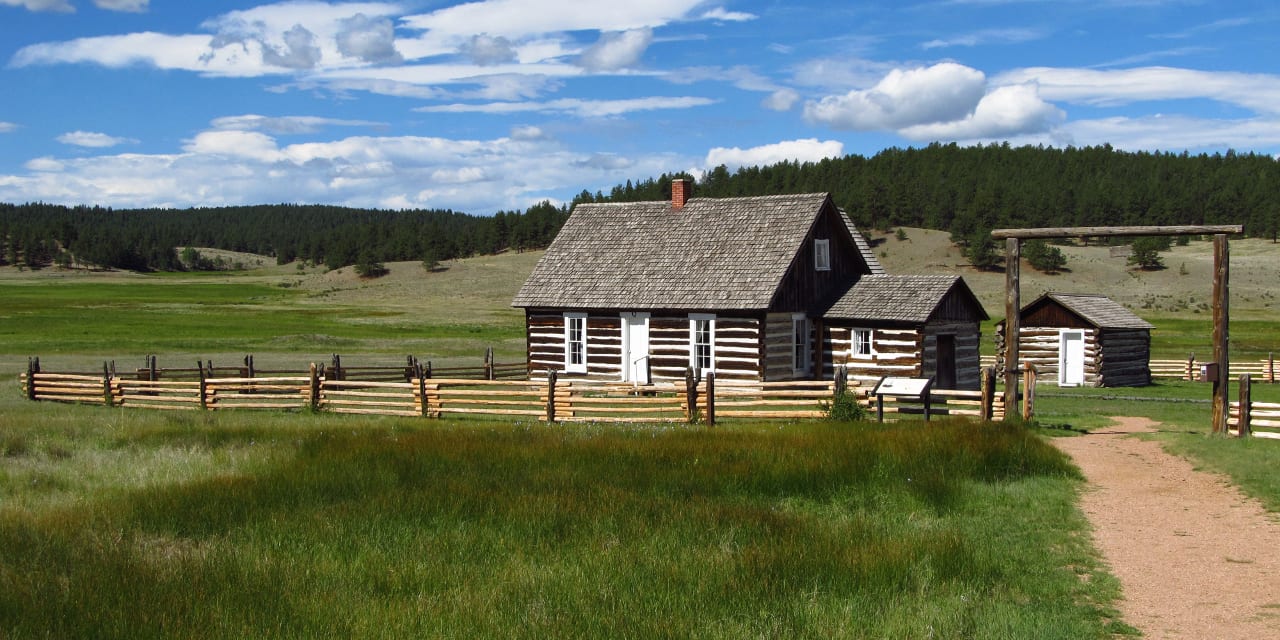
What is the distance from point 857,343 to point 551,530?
21083 millimetres

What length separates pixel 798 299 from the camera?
31.1 meters

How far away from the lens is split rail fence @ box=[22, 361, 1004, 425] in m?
23.5

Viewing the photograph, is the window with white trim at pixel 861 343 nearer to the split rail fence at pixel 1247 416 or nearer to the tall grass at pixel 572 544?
the split rail fence at pixel 1247 416

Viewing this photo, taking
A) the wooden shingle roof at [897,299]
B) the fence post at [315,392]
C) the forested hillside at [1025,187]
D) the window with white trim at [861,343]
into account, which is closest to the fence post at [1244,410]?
the wooden shingle roof at [897,299]

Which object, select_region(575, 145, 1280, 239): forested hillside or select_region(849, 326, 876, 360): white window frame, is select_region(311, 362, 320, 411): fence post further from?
select_region(575, 145, 1280, 239): forested hillside

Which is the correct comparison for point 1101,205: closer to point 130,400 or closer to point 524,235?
point 524,235

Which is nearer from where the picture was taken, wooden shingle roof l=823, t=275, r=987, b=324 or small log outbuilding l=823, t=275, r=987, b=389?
wooden shingle roof l=823, t=275, r=987, b=324

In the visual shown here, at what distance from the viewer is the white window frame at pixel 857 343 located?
30484 mm

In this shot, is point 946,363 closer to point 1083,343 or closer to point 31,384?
point 1083,343

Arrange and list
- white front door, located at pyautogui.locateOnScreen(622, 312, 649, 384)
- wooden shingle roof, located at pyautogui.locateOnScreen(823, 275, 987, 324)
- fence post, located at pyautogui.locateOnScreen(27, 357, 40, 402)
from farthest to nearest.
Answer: fence post, located at pyautogui.locateOnScreen(27, 357, 40, 402) → white front door, located at pyautogui.locateOnScreen(622, 312, 649, 384) → wooden shingle roof, located at pyautogui.locateOnScreen(823, 275, 987, 324)

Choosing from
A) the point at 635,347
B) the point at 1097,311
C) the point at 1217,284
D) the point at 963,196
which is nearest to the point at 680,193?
the point at 635,347

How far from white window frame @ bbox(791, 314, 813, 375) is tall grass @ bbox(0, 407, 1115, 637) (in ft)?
46.4

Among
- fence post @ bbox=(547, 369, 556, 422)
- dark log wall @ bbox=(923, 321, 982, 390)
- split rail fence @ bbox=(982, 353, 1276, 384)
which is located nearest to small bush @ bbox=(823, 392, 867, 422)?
fence post @ bbox=(547, 369, 556, 422)

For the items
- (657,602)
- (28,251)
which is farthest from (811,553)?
(28,251)
